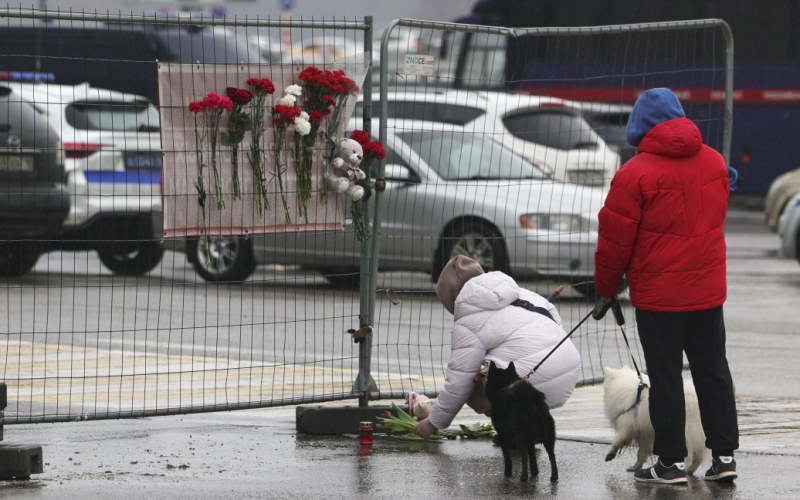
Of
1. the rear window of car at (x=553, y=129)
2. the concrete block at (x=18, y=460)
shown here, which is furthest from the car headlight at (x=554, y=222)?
the concrete block at (x=18, y=460)

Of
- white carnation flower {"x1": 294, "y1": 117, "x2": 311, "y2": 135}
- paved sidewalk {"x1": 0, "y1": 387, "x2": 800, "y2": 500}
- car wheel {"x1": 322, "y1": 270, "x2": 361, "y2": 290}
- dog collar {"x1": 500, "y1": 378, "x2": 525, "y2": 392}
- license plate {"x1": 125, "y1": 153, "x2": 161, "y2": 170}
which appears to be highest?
white carnation flower {"x1": 294, "y1": 117, "x2": 311, "y2": 135}

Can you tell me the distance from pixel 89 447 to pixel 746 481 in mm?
3260

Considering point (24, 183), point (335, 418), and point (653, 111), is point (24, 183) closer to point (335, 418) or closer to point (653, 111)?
point (335, 418)

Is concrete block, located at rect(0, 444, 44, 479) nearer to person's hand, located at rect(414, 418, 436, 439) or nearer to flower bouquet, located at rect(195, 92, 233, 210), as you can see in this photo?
flower bouquet, located at rect(195, 92, 233, 210)

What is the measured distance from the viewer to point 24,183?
35.3 ft

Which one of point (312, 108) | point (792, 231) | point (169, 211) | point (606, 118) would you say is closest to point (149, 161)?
point (169, 211)

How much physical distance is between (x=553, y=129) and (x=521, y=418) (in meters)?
4.95

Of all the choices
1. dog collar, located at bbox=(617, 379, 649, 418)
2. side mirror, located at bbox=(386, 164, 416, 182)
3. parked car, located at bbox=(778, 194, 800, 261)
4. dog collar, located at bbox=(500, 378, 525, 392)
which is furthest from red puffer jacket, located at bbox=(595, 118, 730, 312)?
parked car, located at bbox=(778, 194, 800, 261)

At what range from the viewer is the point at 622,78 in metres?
9.45

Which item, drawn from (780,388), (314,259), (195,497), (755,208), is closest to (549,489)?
(195,497)

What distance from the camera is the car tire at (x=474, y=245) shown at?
9.31 m

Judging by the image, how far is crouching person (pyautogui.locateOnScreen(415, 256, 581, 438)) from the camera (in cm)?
695

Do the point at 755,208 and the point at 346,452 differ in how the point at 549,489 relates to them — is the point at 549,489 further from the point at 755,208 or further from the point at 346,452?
the point at 755,208

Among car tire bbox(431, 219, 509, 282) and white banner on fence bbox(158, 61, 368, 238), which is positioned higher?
white banner on fence bbox(158, 61, 368, 238)
